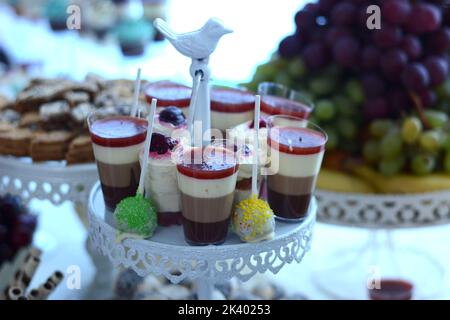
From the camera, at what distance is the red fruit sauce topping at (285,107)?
1087 millimetres

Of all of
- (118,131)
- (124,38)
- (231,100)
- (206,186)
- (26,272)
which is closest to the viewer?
(206,186)

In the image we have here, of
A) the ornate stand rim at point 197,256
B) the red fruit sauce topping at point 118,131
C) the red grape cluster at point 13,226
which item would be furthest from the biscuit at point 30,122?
the ornate stand rim at point 197,256

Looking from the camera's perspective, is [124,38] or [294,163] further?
[124,38]

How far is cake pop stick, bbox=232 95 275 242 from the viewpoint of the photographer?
0.89 meters

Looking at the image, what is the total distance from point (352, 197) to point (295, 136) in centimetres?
32

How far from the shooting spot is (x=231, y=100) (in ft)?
3.58

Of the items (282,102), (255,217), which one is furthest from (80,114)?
(255,217)

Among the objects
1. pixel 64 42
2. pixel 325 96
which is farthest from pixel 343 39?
pixel 64 42

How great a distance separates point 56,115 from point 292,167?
55 centimetres

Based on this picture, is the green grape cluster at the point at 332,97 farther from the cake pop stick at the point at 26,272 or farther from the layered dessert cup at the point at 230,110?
Answer: the cake pop stick at the point at 26,272

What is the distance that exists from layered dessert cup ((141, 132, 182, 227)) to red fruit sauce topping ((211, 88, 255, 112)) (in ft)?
0.47

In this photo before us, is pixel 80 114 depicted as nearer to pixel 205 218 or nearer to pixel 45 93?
pixel 45 93

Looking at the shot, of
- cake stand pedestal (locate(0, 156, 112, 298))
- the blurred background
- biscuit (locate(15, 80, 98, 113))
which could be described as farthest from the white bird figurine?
the blurred background

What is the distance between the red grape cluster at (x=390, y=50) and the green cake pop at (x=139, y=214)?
57 cm
